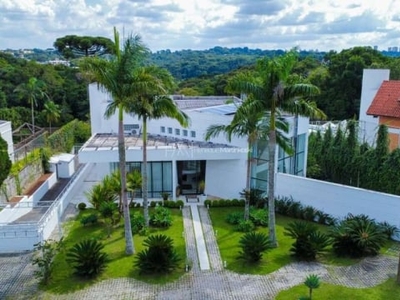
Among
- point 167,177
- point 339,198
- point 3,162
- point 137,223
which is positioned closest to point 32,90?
point 167,177

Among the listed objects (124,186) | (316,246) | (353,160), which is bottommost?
(316,246)

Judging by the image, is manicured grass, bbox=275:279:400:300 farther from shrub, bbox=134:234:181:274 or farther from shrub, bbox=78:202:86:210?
shrub, bbox=78:202:86:210

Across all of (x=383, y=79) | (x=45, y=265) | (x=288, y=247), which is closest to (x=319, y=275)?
(x=288, y=247)

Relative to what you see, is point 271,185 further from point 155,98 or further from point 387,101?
point 387,101

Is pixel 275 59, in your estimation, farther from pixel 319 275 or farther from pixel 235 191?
pixel 235 191

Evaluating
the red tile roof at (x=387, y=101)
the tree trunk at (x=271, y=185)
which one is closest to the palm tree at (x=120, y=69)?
the tree trunk at (x=271, y=185)
